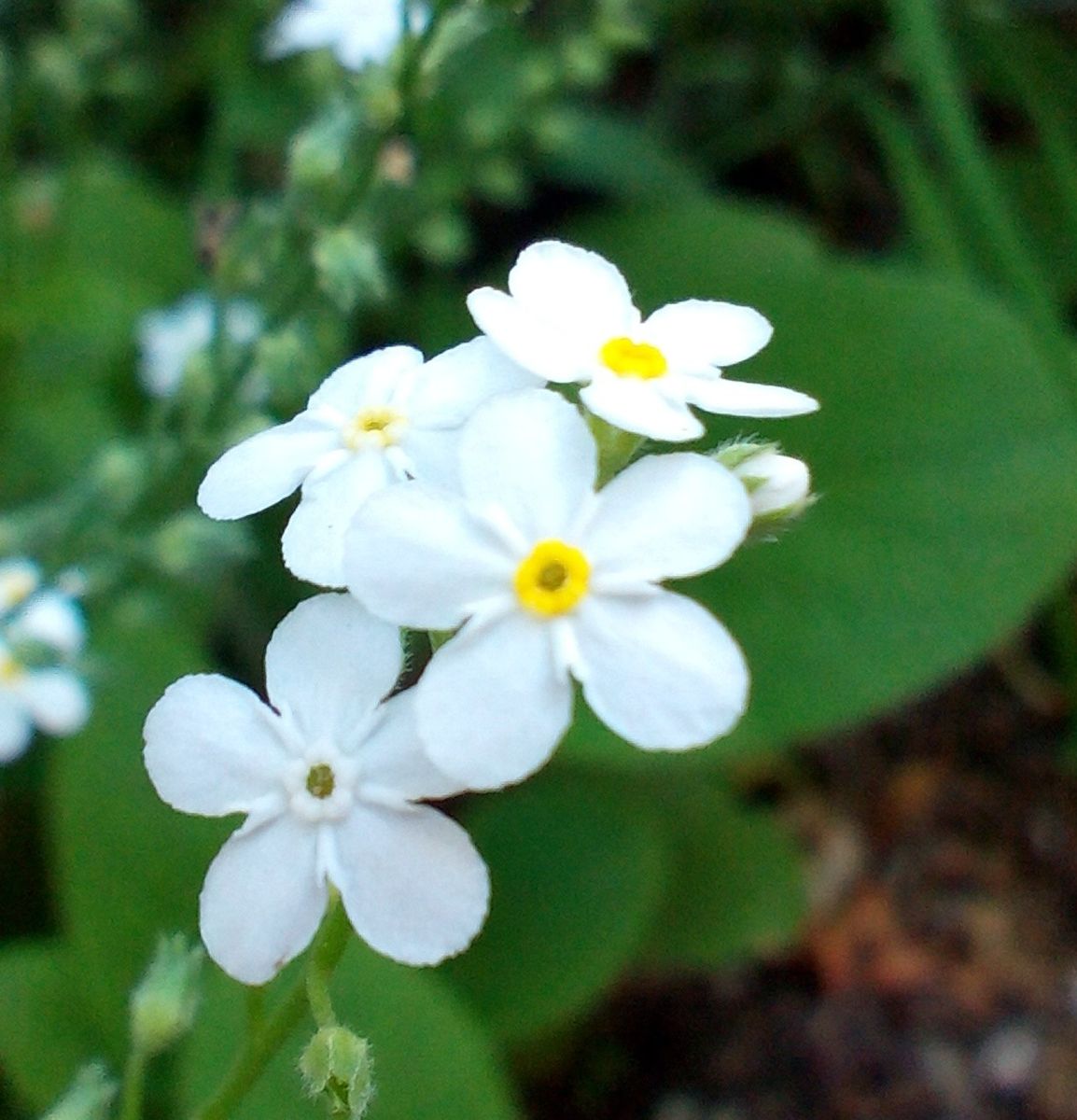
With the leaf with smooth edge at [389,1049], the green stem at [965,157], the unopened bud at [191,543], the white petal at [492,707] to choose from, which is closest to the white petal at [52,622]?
the unopened bud at [191,543]

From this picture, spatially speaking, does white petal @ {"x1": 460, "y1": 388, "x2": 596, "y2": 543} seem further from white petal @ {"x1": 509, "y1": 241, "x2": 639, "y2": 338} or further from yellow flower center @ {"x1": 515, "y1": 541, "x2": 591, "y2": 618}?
white petal @ {"x1": 509, "y1": 241, "x2": 639, "y2": 338}

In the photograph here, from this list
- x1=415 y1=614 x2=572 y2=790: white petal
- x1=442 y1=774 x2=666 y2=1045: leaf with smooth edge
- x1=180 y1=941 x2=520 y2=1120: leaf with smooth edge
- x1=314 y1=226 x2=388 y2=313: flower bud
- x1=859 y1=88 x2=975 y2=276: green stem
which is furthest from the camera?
x1=859 y1=88 x2=975 y2=276: green stem

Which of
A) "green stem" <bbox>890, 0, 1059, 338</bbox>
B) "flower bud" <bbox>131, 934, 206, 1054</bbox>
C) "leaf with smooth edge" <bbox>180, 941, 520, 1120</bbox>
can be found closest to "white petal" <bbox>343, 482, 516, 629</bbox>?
"flower bud" <bbox>131, 934, 206, 1054</bbox>

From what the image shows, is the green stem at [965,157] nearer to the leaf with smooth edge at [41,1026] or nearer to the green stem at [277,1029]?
the green stem at [277,1029]

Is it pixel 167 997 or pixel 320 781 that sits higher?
pixel 320 781

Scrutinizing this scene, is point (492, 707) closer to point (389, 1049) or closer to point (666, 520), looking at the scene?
point (666, 520)

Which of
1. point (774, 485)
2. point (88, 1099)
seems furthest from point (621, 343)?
point (88, 1099)

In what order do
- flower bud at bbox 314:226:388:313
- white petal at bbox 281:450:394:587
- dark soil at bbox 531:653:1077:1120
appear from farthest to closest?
dark soil at bbox 531:653:1077:1120, flower bud at bbox 314:226:388:313, white petal at bbox 281:450:394:587
